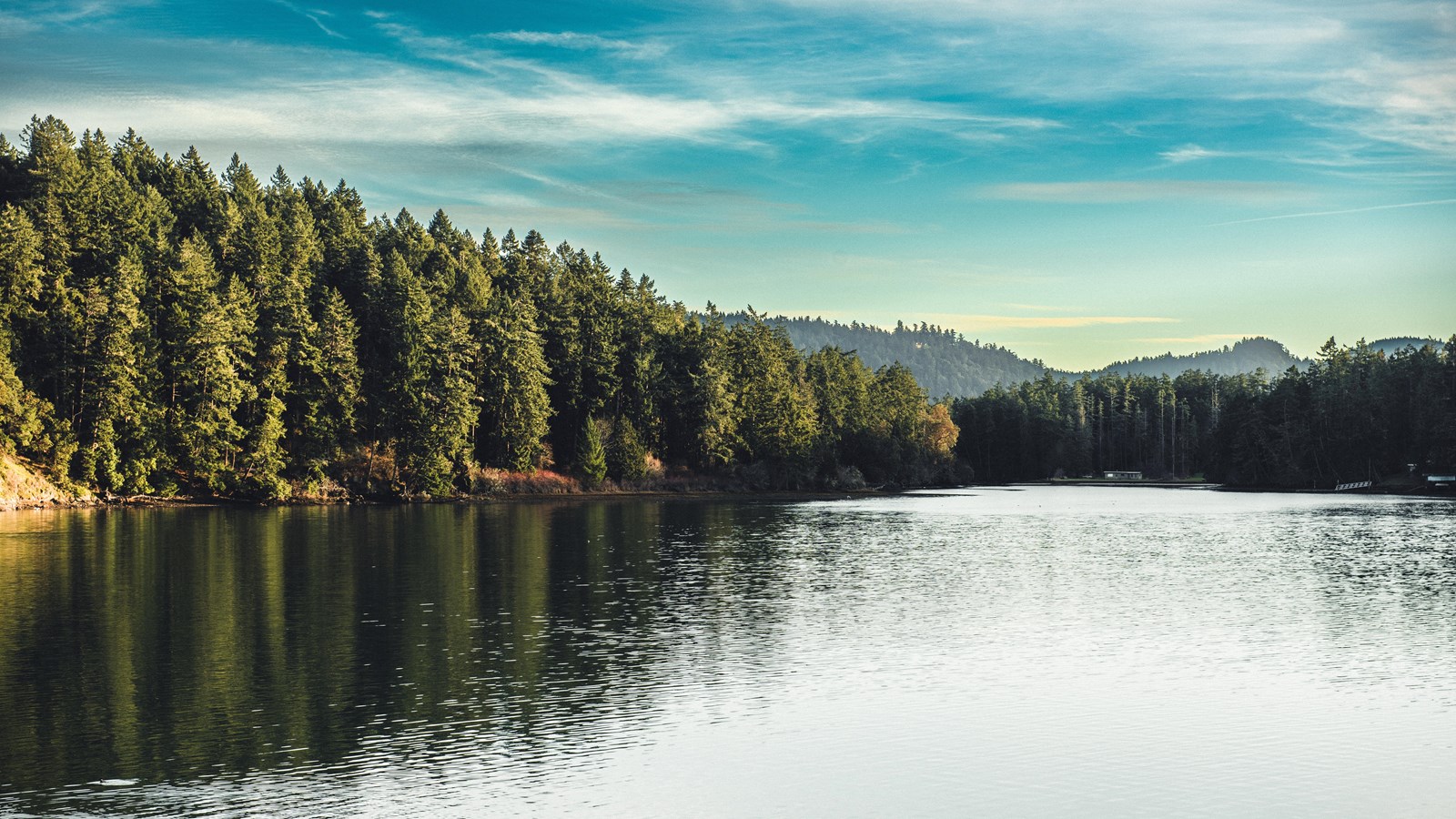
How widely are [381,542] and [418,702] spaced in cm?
4051

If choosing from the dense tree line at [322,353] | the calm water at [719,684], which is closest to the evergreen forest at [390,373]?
the dense tree line at [322,353]

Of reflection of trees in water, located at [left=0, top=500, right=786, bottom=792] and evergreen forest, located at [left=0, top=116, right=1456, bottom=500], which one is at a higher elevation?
evergreen forest, located at [left=0, top=116, right=1456, bottom=500]

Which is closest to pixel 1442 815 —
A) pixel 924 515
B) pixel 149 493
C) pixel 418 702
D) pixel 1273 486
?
pixel 418 702

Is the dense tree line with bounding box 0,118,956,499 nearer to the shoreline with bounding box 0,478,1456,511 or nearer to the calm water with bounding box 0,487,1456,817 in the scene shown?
the shoreline with bounding box 0,478,1456,511

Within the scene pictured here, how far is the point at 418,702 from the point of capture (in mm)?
23812

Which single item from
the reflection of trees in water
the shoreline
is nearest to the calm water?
the reflection of trees in water

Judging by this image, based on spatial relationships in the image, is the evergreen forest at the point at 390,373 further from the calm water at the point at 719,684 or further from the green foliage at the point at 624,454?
the calm water at the point at 719,684

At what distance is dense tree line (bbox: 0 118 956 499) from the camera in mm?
95375

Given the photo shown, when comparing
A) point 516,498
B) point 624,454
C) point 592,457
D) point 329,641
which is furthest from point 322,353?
point 329,641

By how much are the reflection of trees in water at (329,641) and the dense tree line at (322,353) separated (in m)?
38.0

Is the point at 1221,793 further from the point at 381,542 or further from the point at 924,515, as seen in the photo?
the point at 924,515

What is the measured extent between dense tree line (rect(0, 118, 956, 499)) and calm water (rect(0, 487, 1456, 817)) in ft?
151

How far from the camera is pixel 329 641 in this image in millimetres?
30953

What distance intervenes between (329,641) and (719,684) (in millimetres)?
11987
